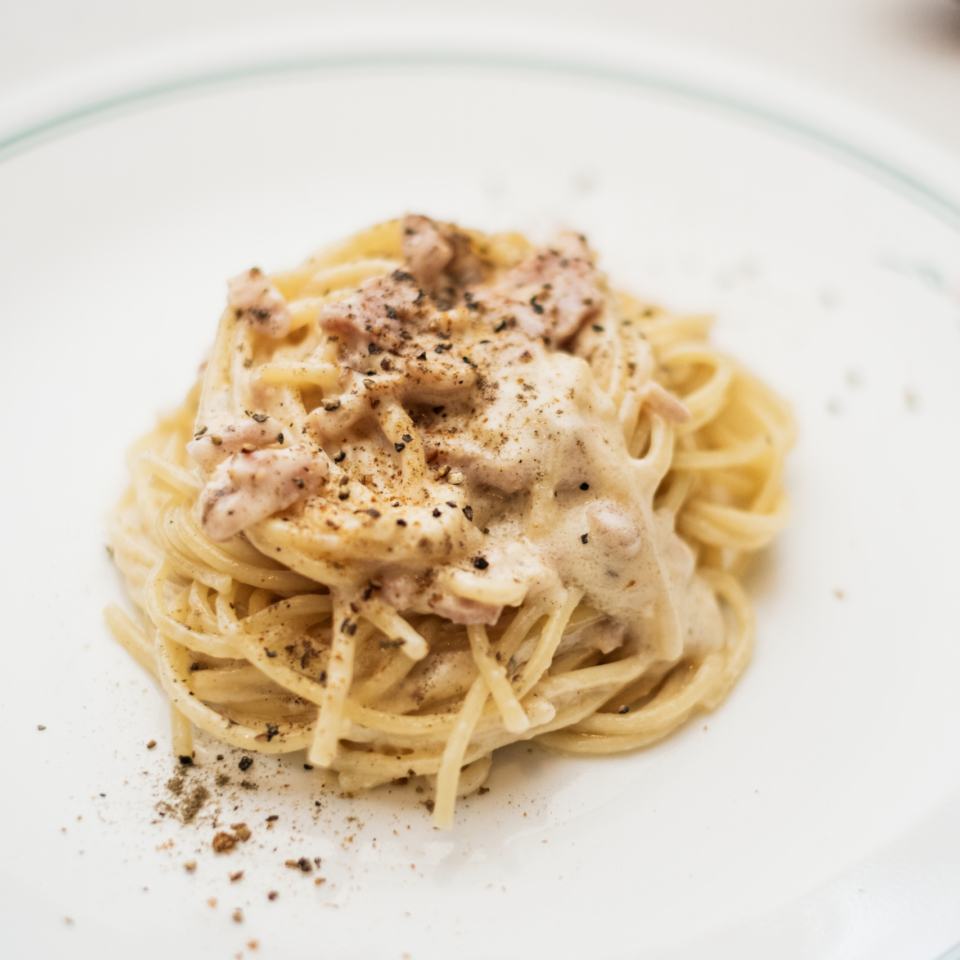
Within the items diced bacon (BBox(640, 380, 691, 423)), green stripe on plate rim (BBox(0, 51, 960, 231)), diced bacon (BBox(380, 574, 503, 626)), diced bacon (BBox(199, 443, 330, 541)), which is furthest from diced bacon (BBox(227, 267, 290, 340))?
green stripe on plate rim (BBox(0, 51, 960, 231))

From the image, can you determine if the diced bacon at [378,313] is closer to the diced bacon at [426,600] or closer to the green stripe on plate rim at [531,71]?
the diced bacon at [426,600]

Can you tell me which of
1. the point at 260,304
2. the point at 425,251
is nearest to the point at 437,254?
the point at 425,251

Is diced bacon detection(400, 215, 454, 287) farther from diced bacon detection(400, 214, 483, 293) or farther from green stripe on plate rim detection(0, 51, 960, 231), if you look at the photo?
green stripe on plate rim detection(0, 51, 960, 231)

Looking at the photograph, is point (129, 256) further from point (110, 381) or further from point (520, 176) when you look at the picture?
point (520, 176)

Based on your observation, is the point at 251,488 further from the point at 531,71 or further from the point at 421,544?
the point at 531,71

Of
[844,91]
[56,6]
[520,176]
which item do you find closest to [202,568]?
[520,176]

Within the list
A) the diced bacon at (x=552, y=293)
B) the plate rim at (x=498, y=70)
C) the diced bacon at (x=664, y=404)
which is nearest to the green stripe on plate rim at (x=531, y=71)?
the plate rim at (x=498, y=70)
